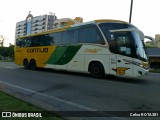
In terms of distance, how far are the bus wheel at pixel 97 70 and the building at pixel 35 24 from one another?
113391 millimetres

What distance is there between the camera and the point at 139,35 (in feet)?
41.0

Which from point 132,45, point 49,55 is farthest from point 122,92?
point 49,55

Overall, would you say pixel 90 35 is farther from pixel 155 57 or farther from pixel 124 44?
pixel 155 57

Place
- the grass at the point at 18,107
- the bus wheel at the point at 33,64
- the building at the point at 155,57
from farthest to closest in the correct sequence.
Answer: the building at the point at 155,57 < the bus wheel at the point at 33,64 < the grass at the point at 18,107

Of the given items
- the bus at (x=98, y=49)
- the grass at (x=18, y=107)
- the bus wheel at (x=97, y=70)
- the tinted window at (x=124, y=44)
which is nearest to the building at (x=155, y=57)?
the bus at (x=98, y=49)

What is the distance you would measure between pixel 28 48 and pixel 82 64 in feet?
25.6

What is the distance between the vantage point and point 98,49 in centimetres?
1317

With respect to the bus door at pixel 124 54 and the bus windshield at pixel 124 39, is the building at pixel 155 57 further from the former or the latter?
the bus door at pixel 124 54

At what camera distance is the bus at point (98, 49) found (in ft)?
38.5

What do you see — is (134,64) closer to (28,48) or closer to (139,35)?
(139,35)

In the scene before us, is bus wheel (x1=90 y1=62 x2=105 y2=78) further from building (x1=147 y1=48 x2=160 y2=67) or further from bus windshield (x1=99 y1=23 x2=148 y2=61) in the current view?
building (x1=147 y1=48 x2=160 y2=67)

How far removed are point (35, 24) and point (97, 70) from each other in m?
125

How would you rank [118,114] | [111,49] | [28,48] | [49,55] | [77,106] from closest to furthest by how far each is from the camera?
[118,114]
[77,106]
[111,49]
[49,55]
[28,48]

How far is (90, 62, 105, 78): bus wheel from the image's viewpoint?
517 inches
